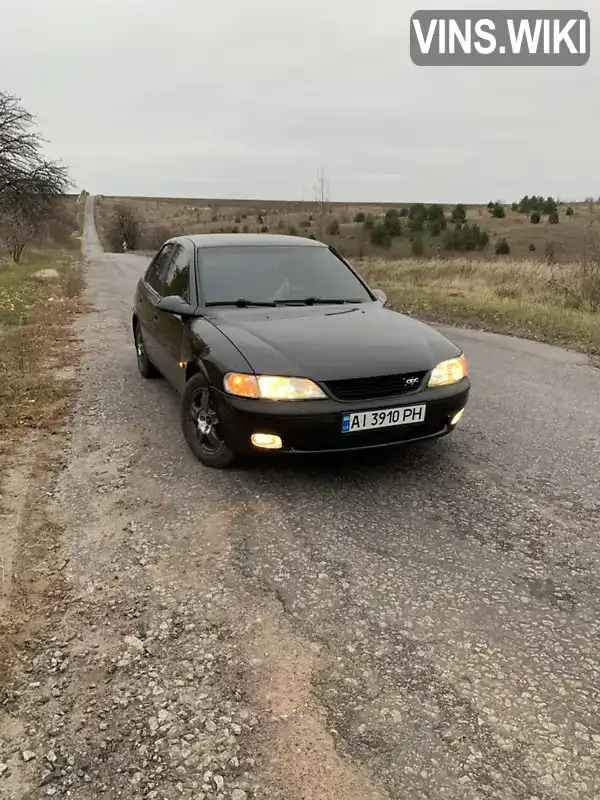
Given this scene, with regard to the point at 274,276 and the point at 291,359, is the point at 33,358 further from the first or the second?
the point at 291,359

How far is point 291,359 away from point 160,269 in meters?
2.92

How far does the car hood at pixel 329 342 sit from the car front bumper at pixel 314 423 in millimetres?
176

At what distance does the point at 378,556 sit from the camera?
124 inches

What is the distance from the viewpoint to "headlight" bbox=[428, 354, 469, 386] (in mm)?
3947

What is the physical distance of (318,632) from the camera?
2.57 m

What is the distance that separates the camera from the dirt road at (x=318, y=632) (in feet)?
6.40

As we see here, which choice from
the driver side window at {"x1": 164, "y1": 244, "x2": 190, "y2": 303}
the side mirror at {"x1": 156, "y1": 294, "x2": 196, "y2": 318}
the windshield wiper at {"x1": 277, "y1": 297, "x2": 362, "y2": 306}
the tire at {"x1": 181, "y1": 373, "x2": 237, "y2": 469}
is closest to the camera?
the tire at {"x1": 181, "y1": 373, "x2": 237, "y2": 469}

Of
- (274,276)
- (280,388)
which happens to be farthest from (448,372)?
(274,276)

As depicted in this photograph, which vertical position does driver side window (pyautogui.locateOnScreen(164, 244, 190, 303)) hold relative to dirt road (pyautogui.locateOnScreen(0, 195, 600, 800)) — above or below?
above

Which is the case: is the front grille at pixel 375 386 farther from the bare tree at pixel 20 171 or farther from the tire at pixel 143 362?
the bare tree at pixel 20 171

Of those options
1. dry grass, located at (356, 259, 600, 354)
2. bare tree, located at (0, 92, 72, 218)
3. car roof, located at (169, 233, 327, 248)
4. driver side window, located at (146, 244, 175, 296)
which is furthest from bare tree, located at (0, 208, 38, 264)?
car roof, located at (169, 233, 327, 248)

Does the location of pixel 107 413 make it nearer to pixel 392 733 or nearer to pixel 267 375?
pixel 267 375

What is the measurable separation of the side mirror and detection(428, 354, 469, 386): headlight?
181 cm

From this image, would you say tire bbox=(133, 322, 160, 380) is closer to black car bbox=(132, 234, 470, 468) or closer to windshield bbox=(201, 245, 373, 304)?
black car bbox=(132, 234, 470, 468)
